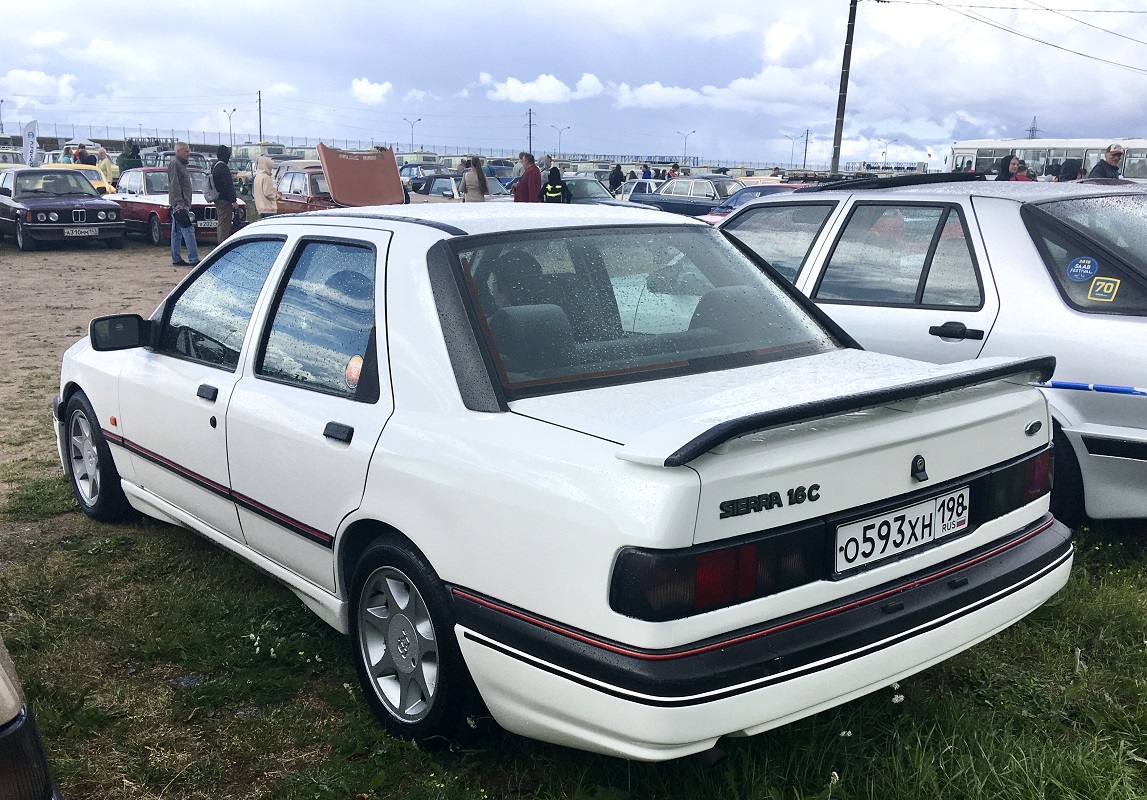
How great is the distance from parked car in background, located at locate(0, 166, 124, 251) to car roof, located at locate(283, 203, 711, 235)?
17.2 meters

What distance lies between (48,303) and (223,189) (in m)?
3.75

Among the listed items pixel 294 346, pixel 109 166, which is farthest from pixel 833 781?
pixel 109 166

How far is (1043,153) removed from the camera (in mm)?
32719

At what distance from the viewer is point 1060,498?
4.35m

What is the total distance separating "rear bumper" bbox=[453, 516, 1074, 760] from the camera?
7.45 ft

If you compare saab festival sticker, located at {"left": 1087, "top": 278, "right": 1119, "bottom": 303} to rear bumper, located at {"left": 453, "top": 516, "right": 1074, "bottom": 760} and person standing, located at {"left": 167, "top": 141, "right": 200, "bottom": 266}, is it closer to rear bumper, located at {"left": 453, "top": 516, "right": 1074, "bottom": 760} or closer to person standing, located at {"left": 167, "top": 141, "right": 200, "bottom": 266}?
rear bumper, located at {"left": 453, "top": 516, "right": 1074, "bottom": 760}

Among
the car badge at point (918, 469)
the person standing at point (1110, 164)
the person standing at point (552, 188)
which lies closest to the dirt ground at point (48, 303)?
the car badge at point (918, 469)

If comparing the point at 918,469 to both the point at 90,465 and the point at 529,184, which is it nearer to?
the point at 90,465

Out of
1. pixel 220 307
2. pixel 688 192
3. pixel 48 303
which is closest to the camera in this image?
pixel 220 307

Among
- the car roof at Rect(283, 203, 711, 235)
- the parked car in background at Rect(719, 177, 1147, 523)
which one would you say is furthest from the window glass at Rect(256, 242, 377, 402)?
the parked car in background at Rect(719, 177, 1147, 523)

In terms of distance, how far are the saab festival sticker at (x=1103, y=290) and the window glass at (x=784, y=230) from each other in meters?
1.43

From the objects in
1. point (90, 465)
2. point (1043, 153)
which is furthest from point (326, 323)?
point (1043, 153)


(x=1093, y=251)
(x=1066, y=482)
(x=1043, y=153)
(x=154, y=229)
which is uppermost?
(x=1043, y=153)

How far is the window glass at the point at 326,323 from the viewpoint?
127 inches
